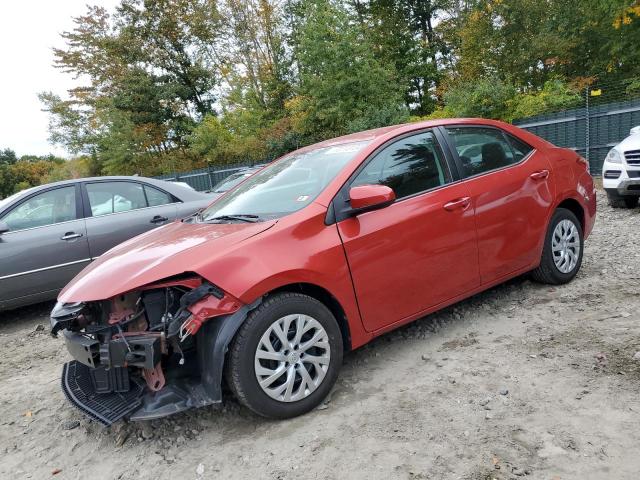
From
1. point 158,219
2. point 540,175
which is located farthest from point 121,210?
point 540,175

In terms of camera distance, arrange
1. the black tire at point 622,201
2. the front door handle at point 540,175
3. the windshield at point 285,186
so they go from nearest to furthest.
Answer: the windshield at point 285,186 → the front door handle at point 540,175 → the black tire at point 622,201

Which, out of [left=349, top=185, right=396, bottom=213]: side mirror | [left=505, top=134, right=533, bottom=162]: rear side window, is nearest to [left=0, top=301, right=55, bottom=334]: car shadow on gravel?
[left=349, top=185, right=396, bottom=213]: side mirror

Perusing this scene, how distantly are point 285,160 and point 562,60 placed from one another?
744 inches

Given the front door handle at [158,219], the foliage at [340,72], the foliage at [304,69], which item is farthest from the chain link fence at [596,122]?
the front door handle at [158,219]

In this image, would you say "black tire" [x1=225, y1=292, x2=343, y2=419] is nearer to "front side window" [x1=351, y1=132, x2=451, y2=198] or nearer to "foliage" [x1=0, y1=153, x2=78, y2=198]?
"front side window" [x1=351, y1=132, x2=451, y2=198]

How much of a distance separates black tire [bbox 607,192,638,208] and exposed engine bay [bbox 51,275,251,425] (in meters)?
7.06

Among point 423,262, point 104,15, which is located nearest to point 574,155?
point 423,262

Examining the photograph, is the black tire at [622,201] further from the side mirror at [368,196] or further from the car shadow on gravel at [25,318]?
the car shadow on gravel at [25,318]

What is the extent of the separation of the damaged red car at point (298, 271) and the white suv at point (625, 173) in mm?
3960

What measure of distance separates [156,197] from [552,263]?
4602mm

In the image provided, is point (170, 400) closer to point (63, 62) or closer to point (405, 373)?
point (405, 373)

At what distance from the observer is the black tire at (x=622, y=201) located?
7.33 meters

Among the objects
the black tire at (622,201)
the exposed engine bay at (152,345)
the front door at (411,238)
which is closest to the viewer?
the exposed engine bay at (152,345)

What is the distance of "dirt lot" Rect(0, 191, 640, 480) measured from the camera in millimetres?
2238
